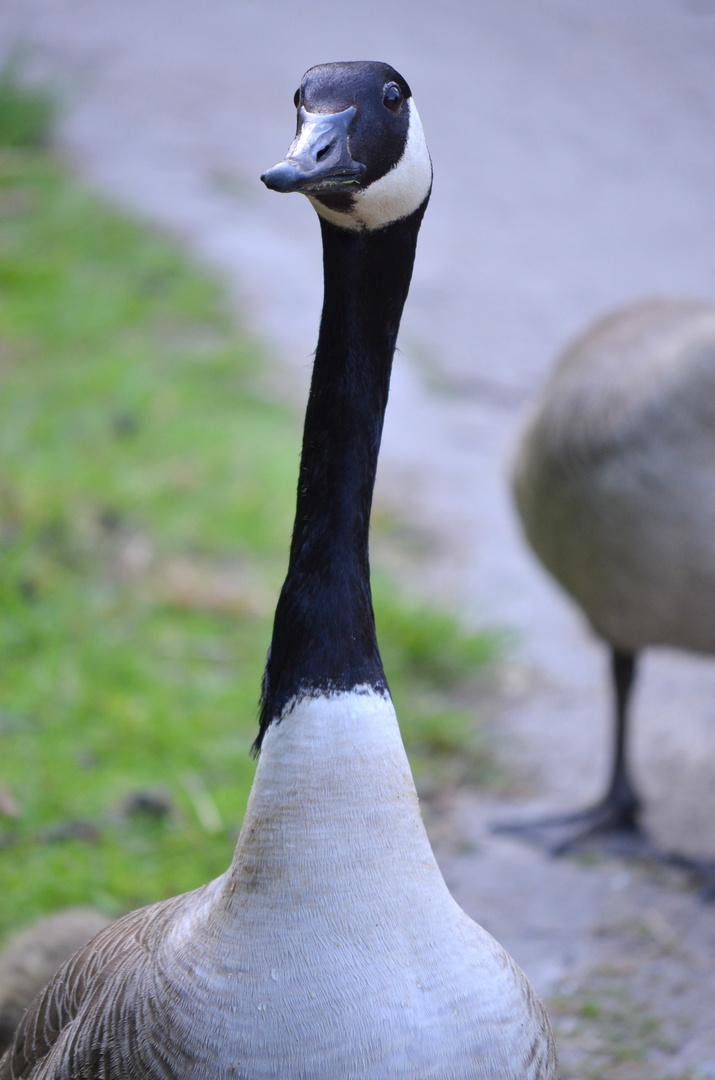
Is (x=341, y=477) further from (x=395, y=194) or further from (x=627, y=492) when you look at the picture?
(x=627, y=492)

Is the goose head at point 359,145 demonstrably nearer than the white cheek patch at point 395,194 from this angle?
Yes

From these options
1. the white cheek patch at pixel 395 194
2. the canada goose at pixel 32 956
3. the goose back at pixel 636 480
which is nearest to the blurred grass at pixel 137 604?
the canada goose at pixel 32 956

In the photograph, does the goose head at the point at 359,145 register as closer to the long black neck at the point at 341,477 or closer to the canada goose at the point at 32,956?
the long black neck at the point at 341,477

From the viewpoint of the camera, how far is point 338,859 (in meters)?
1.70

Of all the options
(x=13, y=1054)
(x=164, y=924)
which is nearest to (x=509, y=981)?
(x=164, y=924)

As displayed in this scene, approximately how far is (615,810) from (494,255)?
6435 millimetres

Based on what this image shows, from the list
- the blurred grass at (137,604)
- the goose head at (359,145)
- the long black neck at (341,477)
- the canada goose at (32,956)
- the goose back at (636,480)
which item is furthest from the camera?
the blurred grass at (137,604)

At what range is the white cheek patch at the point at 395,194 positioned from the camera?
1648mm

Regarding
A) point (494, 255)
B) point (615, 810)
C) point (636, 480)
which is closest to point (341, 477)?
point (636, 480)

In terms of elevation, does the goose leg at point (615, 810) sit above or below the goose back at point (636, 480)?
below

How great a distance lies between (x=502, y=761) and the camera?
4086mm

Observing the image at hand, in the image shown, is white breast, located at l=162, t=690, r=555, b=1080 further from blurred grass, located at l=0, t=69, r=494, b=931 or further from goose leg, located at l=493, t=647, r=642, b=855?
goose leg, located at l=493, t=647, r=642, b=855

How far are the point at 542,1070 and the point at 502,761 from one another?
236 cm

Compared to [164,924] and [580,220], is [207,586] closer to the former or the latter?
[164,924]
